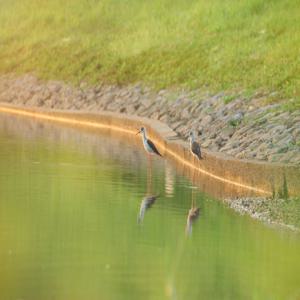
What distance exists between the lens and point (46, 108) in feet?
150

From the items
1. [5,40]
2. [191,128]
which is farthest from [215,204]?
[5,40]

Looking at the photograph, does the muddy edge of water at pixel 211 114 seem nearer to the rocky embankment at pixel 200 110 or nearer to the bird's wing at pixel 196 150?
the rocky embankment at pixel 200 110

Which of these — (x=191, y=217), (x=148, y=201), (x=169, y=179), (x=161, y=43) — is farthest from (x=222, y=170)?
(x=161, y=43)

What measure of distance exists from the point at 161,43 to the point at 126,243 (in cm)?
3218

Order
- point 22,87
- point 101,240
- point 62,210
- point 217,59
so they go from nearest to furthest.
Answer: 1. point 101,240
2. point 62,210
3. point 217,59
4. point 22,87

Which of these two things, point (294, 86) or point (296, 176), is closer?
point (296, 176)

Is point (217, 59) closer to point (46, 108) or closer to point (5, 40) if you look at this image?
point (46, 108)

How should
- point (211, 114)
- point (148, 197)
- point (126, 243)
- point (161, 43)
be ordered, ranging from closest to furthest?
point (126, 243) → point (148, 197) → point (211, 114) → point (161, 43)

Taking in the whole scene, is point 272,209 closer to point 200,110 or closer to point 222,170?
point 222,170

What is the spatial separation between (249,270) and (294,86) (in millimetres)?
18357

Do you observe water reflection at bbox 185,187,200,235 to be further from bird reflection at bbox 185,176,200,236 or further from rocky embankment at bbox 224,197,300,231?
rocky embankment at bbox 224,197,300,231

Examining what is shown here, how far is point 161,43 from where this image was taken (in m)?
49.0

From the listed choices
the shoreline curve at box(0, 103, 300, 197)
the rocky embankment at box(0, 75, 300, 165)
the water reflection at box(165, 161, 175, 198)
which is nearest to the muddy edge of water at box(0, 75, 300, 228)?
the rocky embankment at box(0, 75, 300, 165)

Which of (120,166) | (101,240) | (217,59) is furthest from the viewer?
(217,59)
